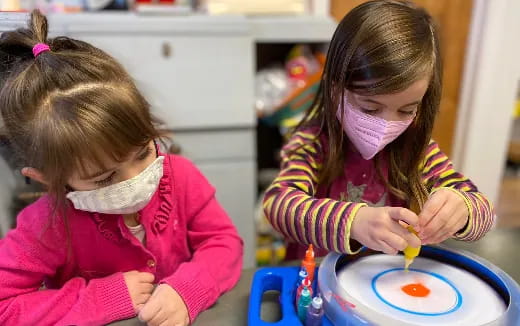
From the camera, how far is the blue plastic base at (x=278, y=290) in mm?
486

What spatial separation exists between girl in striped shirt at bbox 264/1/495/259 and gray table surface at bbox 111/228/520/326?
0.08m

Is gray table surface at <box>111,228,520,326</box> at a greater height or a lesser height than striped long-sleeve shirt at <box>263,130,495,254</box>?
lesser

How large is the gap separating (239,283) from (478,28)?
4.14 feet

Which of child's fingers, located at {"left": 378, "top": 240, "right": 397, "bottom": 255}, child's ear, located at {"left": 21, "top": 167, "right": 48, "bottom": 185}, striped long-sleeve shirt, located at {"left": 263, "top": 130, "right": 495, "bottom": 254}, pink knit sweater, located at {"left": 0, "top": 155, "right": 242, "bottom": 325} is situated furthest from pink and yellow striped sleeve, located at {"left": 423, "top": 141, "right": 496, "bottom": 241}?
child's ear, located at {"left": 21, "top": 167, "right": 48, "bottom": 185}

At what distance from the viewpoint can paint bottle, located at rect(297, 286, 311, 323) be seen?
1.59ft

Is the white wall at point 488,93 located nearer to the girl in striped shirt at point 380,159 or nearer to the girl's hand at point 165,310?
the girl in striped shirt at point 380,159

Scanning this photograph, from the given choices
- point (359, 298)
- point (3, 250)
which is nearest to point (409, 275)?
point (359, 298)

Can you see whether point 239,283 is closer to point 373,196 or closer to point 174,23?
point 373,196

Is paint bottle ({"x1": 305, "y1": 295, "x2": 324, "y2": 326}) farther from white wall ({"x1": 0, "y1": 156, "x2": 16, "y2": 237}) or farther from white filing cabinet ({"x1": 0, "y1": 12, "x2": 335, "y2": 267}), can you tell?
white filing cabinet ({"x1": 0, "y1": 12, "x2": 335, "y2": 267})

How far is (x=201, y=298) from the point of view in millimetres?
550

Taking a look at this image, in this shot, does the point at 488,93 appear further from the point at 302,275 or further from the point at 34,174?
the point at 34,174

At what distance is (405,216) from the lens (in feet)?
1.55

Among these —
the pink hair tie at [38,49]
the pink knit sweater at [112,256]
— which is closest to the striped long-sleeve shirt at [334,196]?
the pink knit sweater at [112,256]

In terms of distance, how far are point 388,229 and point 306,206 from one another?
122mm
